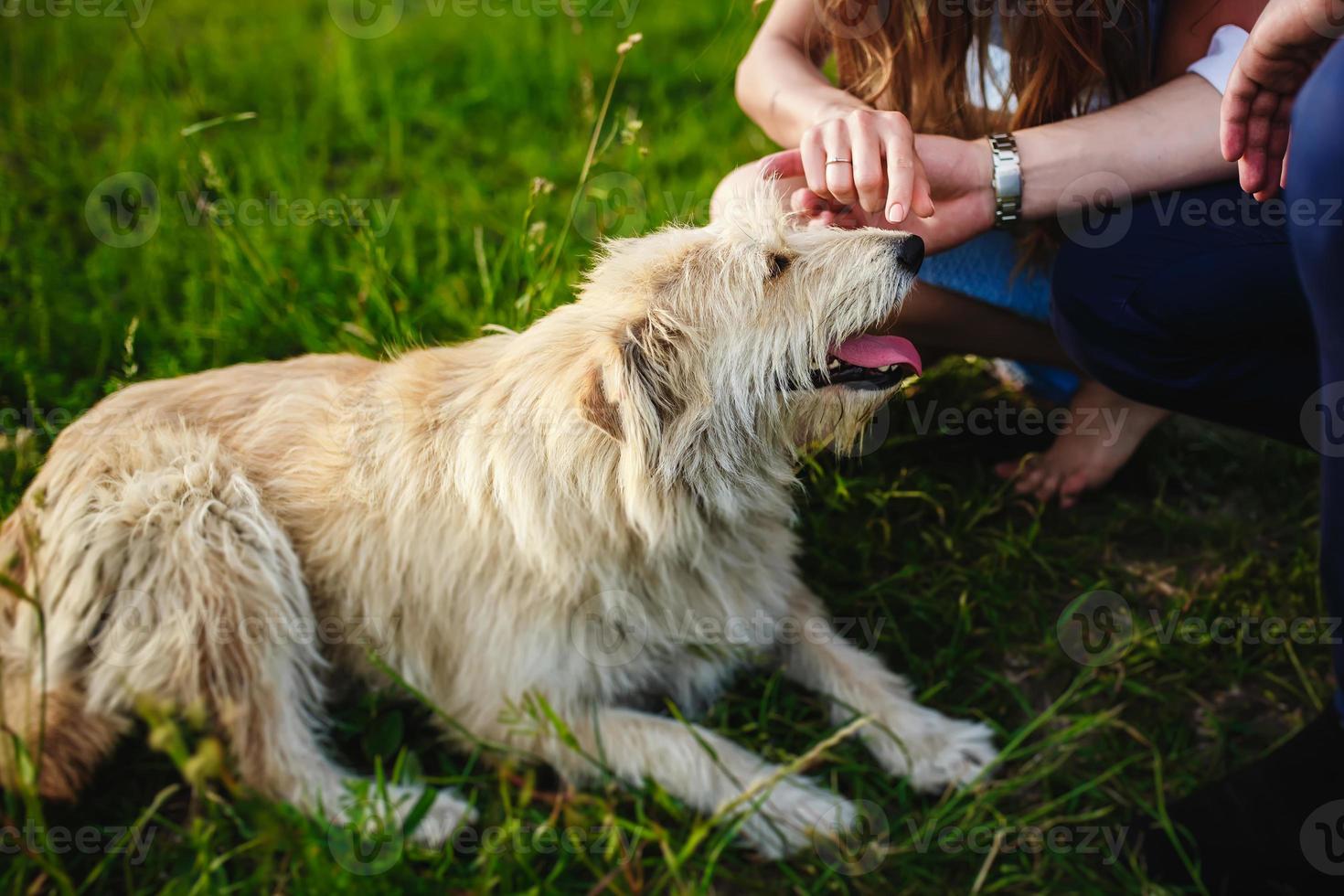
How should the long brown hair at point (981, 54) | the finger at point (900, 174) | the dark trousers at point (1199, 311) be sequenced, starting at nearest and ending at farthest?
the finger at point (900, 174)
the dark trousers at point (1199, 311)
the long brown hair at point (981, 54)

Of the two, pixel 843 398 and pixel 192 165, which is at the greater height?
pixel 192 165

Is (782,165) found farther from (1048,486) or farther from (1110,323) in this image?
(1048,486)

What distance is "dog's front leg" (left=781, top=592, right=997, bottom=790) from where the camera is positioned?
7.75ft

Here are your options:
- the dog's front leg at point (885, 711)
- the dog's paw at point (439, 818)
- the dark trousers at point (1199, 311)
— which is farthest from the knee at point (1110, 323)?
the dog's paw at point (439, 818)

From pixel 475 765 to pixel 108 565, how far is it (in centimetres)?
99

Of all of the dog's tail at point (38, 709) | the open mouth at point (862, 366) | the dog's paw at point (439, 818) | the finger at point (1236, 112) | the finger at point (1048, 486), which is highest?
the finger at point (1236, 112)

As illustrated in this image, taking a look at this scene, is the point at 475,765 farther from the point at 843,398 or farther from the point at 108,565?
the point at 843,398

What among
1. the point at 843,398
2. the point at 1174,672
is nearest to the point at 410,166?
the point at 843,398

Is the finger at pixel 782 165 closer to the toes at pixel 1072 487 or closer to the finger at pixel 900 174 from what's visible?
the finger at pixel 900 174

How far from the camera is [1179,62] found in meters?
2.42

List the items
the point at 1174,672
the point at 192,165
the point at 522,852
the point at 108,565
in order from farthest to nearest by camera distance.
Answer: the point at 192,165, the point at 1174,672, the point at 108,565, the point at 522,852

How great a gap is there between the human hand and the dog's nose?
0.61 meters

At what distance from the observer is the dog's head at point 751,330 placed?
199cm

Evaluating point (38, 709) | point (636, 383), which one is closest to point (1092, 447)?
point (636, 383)
